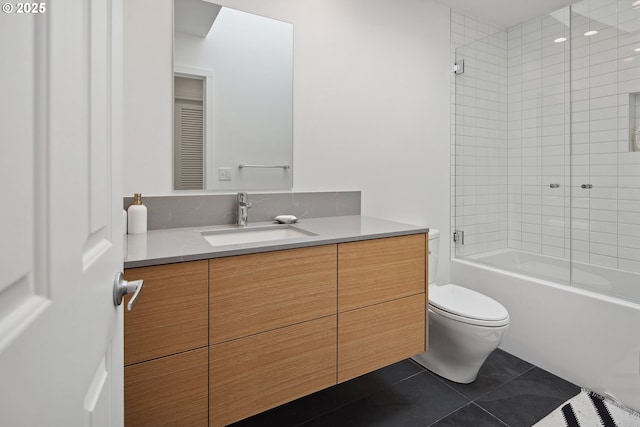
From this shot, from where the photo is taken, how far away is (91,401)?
49 centimetres

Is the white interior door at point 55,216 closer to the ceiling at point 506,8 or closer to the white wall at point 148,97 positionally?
the white wall at point 148,97

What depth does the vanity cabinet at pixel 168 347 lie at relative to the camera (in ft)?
3.42

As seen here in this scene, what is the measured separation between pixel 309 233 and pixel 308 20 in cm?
126

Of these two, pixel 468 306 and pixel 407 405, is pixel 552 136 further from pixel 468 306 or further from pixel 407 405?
pixel 407 405

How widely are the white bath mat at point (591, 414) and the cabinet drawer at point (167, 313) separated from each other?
5.26 ft

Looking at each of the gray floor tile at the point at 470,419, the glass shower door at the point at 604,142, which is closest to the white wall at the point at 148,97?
the gray floor tile at the point at 470,419

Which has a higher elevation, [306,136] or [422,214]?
[306,136]

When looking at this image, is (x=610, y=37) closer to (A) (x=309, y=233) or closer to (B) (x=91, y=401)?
(A) (x=309, y=233)

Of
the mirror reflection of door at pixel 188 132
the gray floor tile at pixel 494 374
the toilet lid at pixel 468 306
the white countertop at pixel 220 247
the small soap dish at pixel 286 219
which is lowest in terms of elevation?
the gray floor tile at pixel 494 374

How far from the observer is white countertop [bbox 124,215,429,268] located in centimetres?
110

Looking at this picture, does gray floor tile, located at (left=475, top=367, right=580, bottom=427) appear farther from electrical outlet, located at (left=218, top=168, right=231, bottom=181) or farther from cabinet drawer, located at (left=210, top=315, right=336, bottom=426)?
electrical outlet, located at (left=218, top=168, right=231, bottom=181)

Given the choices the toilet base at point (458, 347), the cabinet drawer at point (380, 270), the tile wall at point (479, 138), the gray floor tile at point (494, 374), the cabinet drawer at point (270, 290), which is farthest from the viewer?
the tile wall at point (479, 138)

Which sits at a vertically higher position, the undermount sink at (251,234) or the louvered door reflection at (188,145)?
the louvered door reflection at (188,145)

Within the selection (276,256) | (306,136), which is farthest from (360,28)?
(276,256)
